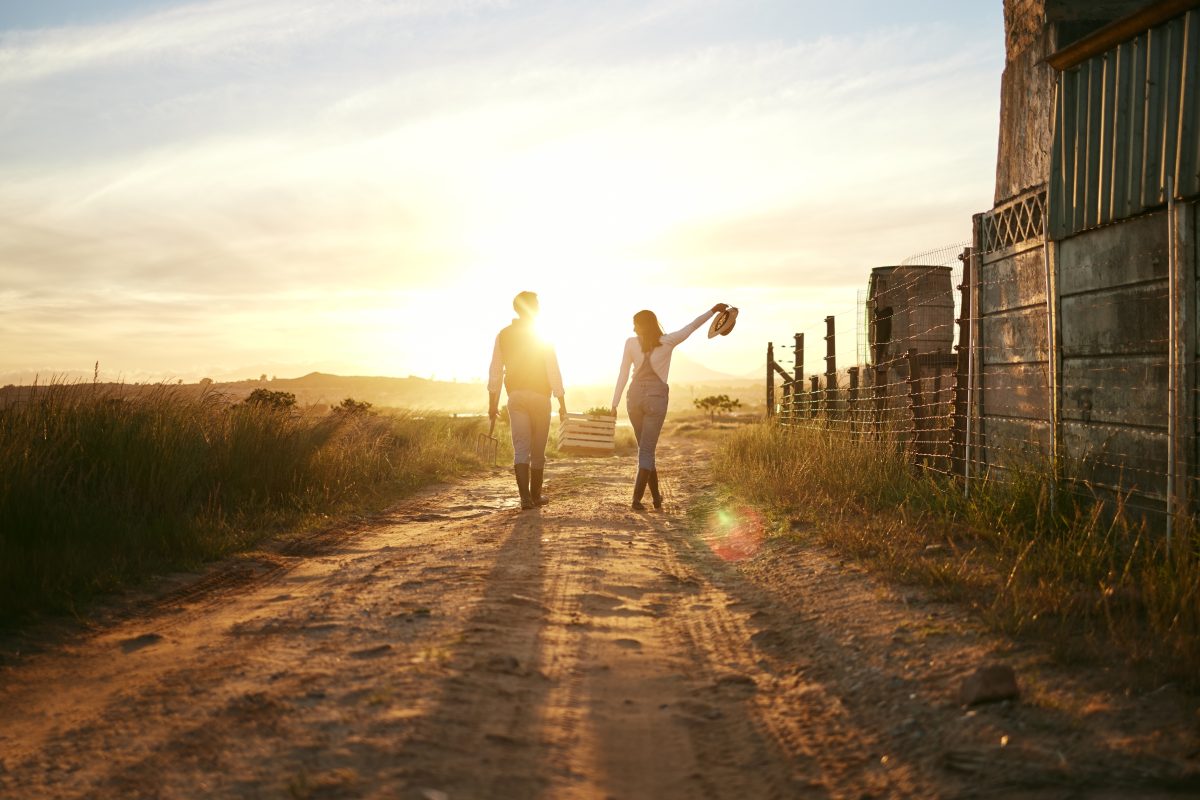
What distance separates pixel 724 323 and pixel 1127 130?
13.3 ft

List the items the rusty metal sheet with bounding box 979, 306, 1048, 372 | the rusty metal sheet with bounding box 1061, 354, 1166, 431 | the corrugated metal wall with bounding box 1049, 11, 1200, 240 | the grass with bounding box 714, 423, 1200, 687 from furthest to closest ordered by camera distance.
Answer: the rusty metal sheet with bounding box 979, 306, 1048, 372 → the rusty metal sheet with bounding box 1061, 354, 1166, 431 → the corrugated metal wall with bounding box 1049, 11, 1200, 240 → the grass with bounding box 714, 423, 1200, 687

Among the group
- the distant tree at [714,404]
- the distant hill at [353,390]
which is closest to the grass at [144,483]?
the distant hill at [353,390]

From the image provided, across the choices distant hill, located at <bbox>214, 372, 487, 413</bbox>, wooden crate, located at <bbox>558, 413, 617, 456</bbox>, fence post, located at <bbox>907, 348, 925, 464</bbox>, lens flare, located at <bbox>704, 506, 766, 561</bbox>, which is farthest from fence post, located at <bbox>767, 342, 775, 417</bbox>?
distant hill, located at <bbox>214, 372, 487, 413</bbox>

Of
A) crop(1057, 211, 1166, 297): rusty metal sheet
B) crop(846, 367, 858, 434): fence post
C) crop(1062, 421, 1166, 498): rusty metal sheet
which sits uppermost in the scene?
crop(1057, 211, 1166, 297): rusty metal sheet

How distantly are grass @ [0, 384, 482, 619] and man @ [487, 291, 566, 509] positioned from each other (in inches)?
74.7

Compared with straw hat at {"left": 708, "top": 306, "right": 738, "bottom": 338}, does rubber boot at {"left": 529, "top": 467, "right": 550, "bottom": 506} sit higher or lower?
lower

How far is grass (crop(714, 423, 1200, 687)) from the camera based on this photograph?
424 centimetres

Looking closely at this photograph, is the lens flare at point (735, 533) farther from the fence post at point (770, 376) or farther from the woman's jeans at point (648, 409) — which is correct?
the fence post at point (770, 376)

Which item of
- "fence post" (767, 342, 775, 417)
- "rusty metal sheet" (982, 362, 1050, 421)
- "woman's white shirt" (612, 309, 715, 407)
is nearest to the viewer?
"rusty metal sheet" (982, 362, 1050, 421)

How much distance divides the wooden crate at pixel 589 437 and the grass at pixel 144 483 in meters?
8.63

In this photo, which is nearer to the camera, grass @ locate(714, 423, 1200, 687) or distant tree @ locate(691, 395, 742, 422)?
grass @ locate(714, 423, 1200, 687)

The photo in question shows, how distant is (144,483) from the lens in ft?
26.0

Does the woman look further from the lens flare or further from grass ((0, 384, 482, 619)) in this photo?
grass ((0, 384, 482, 619))

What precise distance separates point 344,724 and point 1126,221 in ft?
20.1
